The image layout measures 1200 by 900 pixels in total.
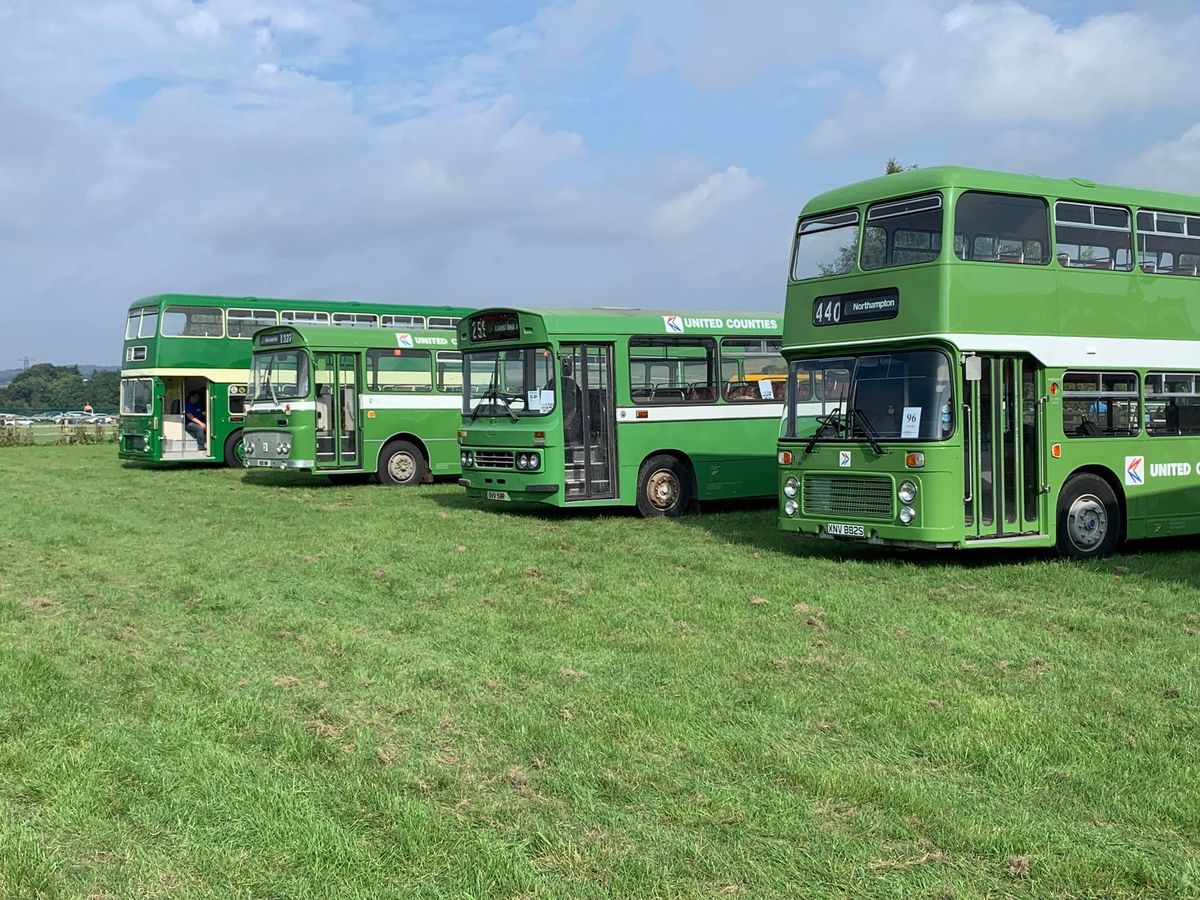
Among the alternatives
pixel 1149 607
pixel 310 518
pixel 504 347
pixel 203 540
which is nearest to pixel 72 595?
pixel 203 540

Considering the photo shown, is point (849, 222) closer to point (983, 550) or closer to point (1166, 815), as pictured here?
point (983, 550)

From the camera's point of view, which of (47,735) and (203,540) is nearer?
(47,735)

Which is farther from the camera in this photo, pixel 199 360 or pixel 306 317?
pixel 199 360

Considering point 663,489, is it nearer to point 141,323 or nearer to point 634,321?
point 634,321

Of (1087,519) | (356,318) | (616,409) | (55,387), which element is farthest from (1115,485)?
(55,387)

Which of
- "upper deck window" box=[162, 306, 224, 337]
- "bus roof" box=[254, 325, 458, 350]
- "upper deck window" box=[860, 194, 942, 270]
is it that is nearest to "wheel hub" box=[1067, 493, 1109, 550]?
"upper deck window" box=[860, 194, 942, 270]

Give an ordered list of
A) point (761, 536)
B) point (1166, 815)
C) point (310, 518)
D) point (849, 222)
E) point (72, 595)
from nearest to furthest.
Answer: point (1166, 815), point (72, 595), point (849, 222), point (761, 536), point (310, 518)

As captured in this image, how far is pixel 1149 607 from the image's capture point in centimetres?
964

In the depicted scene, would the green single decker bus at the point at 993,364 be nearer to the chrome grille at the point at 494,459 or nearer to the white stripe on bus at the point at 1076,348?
the white stripe on bus at the point at 1076,348

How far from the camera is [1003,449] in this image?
1221 centimetres

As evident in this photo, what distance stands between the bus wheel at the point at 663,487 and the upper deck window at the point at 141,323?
15377mm

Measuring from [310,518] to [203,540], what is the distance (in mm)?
2487

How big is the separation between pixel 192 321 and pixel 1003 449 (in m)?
20.9

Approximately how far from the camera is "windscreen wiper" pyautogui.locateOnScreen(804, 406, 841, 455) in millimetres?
12447
